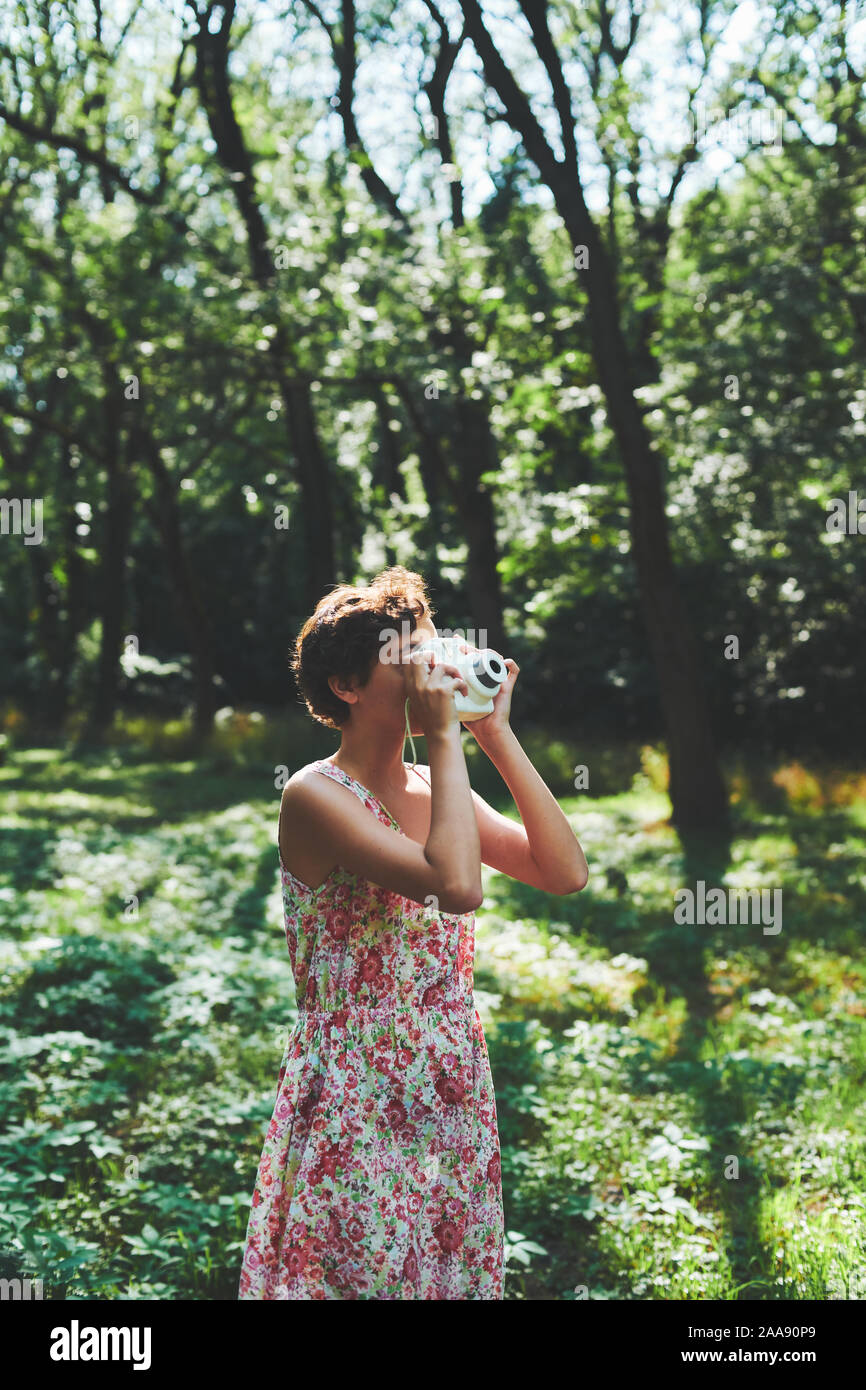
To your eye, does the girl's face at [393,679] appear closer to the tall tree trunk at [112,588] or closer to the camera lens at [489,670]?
the camera lens at [489,670]

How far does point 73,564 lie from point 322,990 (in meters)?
23.0

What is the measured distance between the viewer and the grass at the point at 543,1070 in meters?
3.41

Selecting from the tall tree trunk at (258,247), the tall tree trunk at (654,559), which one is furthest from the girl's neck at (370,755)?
the tall tree trunk at (258,247)

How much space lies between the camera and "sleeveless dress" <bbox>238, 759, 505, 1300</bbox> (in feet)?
6.61

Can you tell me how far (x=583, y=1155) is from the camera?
4.07 metres

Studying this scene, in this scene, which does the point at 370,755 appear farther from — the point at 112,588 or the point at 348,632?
the point at 112,588

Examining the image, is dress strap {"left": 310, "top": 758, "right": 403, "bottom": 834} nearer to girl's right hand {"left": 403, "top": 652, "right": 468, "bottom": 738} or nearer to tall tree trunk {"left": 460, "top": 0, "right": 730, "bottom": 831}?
girl's right hand {"left": 403, "top": 652, "right": 468, "bottom": 738}

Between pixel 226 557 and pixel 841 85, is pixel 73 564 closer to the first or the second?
pixel 226 557

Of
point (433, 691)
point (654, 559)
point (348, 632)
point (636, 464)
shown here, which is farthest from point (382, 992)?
point (636, 464)

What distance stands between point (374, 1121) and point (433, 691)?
82 cm

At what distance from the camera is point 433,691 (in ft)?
6.63

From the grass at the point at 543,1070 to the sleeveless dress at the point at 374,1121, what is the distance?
1.38 m
